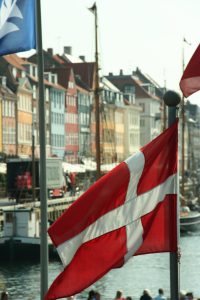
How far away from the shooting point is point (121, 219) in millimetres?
7324

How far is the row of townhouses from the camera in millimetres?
88375

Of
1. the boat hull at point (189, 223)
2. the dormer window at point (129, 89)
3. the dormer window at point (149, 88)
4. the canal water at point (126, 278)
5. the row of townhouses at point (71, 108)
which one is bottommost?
the canal water at point (126, 278)

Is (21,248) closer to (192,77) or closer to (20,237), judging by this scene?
(20,237)

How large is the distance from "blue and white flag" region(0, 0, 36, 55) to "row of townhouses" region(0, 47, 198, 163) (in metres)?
49.2

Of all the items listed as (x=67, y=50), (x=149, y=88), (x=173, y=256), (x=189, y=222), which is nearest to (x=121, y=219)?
(x=173, y=256)

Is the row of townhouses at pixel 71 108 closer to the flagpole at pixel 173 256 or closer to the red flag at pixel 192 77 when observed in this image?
the red flag at pixel 192 77

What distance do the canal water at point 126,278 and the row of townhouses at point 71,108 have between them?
54.1 ft

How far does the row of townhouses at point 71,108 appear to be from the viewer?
88.4m

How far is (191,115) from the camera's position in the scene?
589ft

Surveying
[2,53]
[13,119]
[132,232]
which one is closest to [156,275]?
[2,53]

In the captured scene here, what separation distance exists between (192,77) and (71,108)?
102096mm

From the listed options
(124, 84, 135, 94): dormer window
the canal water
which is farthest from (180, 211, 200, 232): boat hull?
(124, 84, 135, 94): dormer window

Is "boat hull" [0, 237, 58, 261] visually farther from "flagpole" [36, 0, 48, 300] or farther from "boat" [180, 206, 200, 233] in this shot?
A: "flagpole" [36, 0, 48, 300]

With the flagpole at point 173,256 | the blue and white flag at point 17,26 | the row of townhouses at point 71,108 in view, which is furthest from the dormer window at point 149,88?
the flagpole at point 173,256
